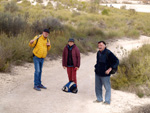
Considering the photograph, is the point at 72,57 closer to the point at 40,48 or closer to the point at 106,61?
the point at 40,48

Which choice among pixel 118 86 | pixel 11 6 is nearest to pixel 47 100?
pixel 118 86

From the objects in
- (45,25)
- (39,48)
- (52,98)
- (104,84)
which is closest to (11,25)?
(45,25)

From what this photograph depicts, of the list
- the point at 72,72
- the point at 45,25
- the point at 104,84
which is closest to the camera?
the point at 104,84

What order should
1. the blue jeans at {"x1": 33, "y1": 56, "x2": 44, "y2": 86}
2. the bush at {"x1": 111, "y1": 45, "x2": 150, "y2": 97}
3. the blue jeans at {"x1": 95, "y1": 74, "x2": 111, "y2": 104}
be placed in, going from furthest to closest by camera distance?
the bush at {"x1": 111, "y1": 45, "x2": 150, "y2": 97}
the blue jeans at {"x1": 33, "y1": 56, "x2": 44, "y2": 86}
the blue jeans at {"x1": 95, "y1": 74, "x2": 111, "y2": 104}

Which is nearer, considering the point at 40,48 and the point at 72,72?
the point at 40,48

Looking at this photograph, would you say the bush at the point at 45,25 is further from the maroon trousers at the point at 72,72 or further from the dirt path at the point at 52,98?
the maroon trousers at the point at 72,72

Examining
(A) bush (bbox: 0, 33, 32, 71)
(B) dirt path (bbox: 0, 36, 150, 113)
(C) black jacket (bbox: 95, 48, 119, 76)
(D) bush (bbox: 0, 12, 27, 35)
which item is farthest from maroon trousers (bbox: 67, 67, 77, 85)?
(D) bush (bbox: 0, 12, 27, 35)

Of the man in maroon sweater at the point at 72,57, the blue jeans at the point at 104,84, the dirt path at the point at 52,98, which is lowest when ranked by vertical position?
the dirt path at the point at 52,98

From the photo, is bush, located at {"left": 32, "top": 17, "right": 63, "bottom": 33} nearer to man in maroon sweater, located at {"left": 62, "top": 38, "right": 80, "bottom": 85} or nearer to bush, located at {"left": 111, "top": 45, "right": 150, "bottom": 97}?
bush, located at {"left": 111, "top": 45, "right": 150, "bottom": 97}

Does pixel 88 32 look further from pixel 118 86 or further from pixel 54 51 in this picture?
pixel 118 86

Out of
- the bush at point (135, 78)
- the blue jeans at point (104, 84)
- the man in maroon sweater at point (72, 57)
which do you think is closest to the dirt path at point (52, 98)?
the blue jeans at point (104, 84)

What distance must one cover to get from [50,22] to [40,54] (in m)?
11.4

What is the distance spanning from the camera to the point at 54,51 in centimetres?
1376

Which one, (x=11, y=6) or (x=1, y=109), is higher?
(x=11, y=6)
